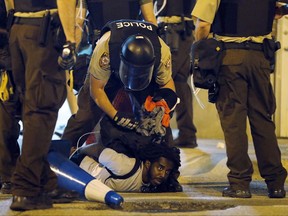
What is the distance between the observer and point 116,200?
415cm

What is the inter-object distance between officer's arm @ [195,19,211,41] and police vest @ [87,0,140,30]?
105cm

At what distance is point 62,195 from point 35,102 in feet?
2.26

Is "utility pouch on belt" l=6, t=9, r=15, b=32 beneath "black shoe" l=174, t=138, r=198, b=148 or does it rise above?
above

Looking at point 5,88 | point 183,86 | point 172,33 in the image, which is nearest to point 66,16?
point 5,88

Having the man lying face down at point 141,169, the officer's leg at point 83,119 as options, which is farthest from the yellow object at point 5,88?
the officer's leg at point 83,119

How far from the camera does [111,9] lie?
5.64 metres

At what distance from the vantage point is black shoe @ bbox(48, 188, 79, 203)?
167 inches

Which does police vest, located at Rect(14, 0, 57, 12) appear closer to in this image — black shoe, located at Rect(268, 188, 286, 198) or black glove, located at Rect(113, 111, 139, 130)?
black glove, located at Rect(113, 111, 139, 130)

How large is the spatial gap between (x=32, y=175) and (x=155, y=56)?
1.44 meters

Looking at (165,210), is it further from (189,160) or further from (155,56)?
(189,160)

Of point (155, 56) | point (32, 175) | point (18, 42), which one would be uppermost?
point (18, 42)

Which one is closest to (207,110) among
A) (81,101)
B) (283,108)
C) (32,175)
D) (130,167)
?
(283,108)

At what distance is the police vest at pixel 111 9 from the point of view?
5.62 meters

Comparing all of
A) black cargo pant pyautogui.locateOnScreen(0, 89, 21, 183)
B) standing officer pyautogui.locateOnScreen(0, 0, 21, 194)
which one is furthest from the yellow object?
black cargo pant pyautogui.locateOnScreen(0, 89, 21, 183)
